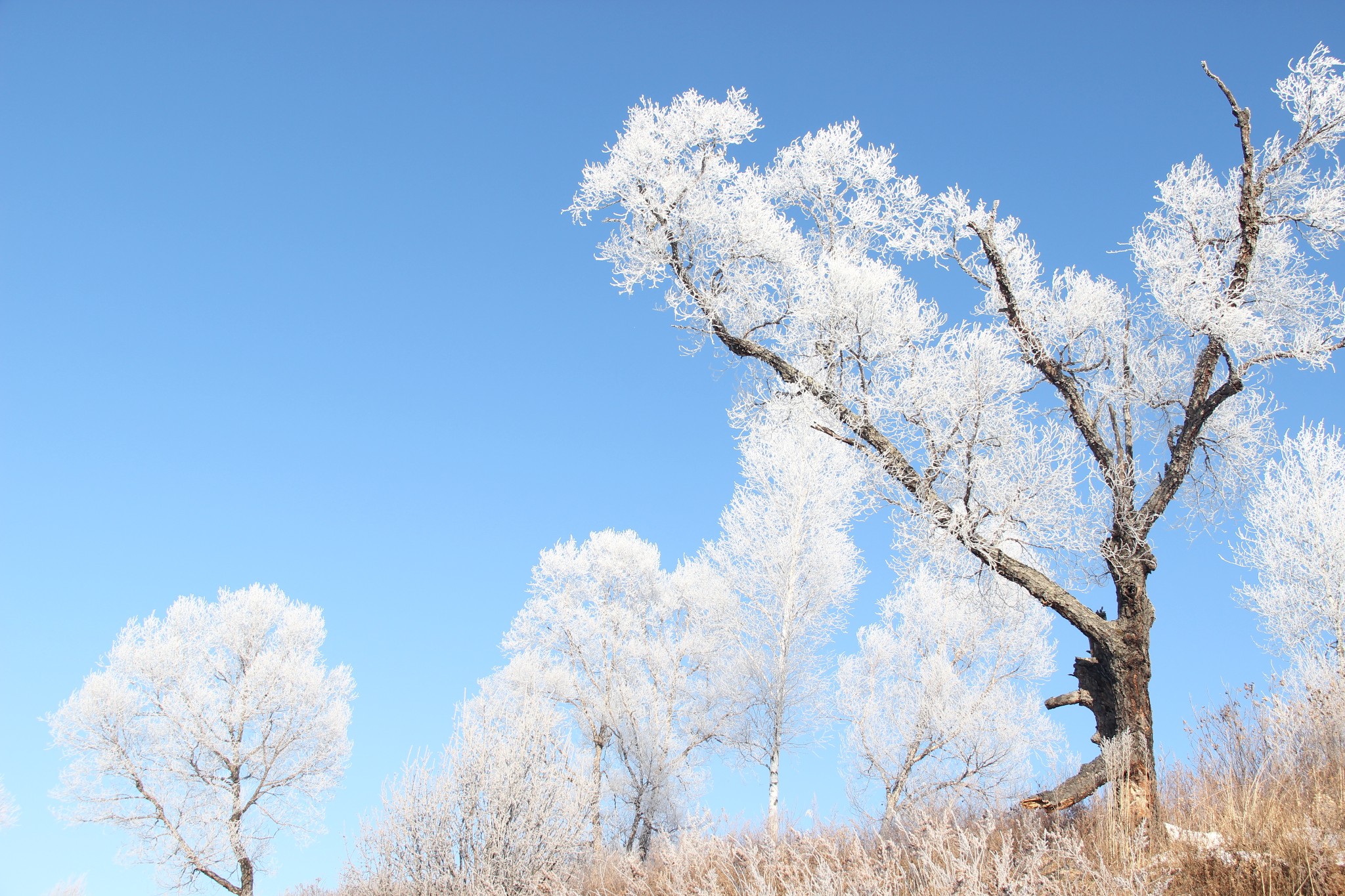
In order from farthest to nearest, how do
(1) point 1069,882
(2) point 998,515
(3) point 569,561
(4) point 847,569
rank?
1. (3) point 569,561
2. (4) point 847,569
3. (2) point 998,515
4. (1) point 1069,882

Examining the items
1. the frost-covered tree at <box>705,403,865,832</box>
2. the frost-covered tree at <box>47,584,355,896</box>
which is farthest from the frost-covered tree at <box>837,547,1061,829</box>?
the frost-covered tree at <box>47,584,355,896</box>

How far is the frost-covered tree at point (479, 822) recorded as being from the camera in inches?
316

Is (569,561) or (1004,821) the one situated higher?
(569,561)

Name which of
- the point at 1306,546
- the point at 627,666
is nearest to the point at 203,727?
the point at 627,666

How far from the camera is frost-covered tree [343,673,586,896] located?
8.03m

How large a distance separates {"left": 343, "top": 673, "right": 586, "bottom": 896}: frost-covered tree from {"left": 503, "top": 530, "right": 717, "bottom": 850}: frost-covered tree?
7.88m

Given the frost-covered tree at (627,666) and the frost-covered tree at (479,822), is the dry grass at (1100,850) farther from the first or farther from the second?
the frost-covered tree at (627,666)

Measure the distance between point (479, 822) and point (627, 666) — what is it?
10.9m

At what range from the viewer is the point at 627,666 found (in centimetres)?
1908

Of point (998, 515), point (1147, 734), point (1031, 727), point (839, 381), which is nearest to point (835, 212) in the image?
point (839, 381)

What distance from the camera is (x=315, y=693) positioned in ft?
59.8

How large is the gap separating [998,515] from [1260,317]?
3.23 m

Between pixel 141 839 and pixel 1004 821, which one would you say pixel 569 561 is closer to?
pixel 141 839

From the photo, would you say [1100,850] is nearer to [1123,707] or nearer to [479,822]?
[1123,707]
